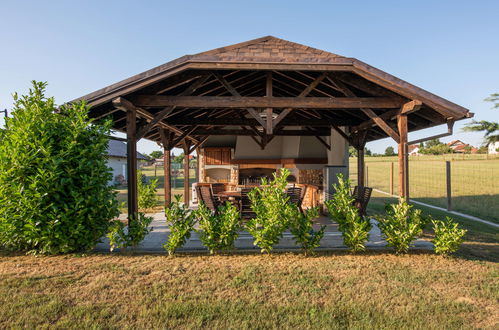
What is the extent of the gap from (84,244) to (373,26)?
29.8 feet

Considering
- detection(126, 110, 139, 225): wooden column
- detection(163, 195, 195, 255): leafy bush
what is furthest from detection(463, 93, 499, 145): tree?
detection(126, 110, 139, 225): wooden column

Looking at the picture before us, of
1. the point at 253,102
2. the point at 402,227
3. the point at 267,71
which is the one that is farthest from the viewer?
the point at 267,71

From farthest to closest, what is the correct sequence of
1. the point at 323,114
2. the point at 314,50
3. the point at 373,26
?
the point at 323,114 → the point at 373,26 → the point at 314,50

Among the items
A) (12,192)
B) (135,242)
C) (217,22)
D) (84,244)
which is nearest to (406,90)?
(217,22)

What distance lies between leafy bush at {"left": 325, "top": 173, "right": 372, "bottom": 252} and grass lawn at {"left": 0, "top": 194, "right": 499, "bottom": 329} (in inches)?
9.1

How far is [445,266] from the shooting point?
436 cm

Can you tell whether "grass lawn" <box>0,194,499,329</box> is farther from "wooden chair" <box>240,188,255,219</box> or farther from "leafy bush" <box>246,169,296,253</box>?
"wooden chair" <box>240,188,255,219</box>

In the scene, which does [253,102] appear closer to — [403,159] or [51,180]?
[403,159]

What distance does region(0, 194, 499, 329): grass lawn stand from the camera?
113 inches

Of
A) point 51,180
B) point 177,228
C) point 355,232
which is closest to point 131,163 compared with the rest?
point 51,180

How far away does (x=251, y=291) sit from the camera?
3467 mm

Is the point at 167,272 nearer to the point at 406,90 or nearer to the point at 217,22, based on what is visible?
the point at 406,90

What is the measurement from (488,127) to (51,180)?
57.3ft

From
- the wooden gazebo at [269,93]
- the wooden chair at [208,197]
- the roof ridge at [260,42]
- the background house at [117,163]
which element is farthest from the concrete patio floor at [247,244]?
the background house at [117,163]
